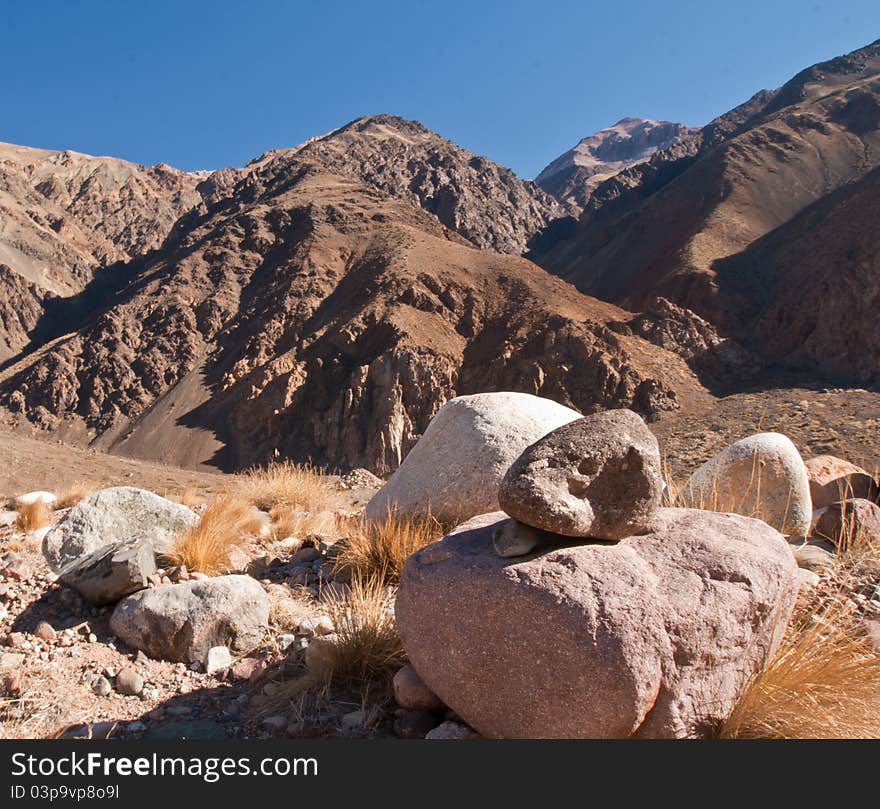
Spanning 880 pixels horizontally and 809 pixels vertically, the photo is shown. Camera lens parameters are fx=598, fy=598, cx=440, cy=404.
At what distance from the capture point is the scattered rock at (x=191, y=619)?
3.39m

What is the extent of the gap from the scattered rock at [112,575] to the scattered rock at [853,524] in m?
4.94

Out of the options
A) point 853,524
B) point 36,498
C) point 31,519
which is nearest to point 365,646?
point 853,524

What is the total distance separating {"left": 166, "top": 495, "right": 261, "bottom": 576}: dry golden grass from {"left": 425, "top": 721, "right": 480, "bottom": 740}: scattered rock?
2464mm

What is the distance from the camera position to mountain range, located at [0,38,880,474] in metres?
33.2

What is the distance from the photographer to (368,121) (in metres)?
86.8

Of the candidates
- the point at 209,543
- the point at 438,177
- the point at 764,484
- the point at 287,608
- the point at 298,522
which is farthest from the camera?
the point at 438,177

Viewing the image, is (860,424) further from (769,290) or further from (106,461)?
(106,461)

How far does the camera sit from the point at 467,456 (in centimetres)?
511

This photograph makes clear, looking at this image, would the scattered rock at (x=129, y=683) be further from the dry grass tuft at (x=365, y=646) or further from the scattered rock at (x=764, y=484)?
the scattered rock at (x=764, y=484)

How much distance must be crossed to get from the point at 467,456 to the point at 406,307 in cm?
3280

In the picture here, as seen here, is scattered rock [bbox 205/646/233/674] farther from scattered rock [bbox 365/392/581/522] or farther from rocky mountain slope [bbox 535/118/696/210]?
rocky mountain slope [bbox 535/118/696/210]

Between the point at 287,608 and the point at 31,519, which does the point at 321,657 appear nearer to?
the point at 287,608

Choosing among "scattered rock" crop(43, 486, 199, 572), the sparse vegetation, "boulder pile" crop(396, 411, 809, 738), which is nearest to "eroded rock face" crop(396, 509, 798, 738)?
"boulder pile" crop(396, 411, 809, 738)

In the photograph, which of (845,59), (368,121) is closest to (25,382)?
(368,121)
